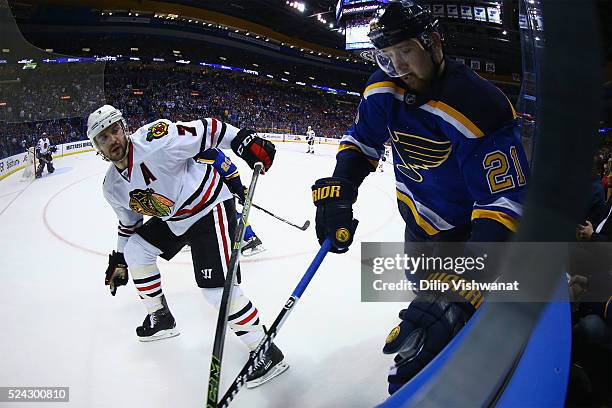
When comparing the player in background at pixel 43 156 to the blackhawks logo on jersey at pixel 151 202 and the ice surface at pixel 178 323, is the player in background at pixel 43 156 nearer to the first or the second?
the ice surface at pixel 178 323

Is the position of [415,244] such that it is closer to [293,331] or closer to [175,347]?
[293,331]

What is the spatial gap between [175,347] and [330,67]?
Result: 80.5ft

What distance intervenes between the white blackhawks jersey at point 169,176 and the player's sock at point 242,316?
0.40m

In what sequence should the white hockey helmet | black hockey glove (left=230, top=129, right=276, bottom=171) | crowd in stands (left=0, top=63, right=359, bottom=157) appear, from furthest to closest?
crowd in stands (left=0, top=63, right=359, bottom=157) → black hockey glove (left=230, top=129, right=276, bottom=171) → the white hockey helmet

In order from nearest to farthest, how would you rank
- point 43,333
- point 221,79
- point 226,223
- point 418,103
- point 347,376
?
point 418,103, point 347,376, point 226,223, point 43,333, point 221,79

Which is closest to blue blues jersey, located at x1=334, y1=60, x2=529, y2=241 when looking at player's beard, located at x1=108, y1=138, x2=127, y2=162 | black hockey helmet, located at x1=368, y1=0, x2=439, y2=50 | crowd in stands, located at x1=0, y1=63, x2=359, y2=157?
black hockey helmet, located at x1=368, y1=0, x2=439, y2=50

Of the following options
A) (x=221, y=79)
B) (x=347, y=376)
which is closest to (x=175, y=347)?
(x=347, y=376)

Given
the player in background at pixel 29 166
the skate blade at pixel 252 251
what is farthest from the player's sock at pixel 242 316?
the player in background at pixel 29 166

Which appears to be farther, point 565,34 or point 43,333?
point 43,333

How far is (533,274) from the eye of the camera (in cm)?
28

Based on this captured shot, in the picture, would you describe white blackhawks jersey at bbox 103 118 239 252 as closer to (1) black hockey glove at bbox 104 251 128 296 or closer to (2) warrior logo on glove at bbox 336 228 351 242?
(1) black hockey glove at bbox 104 251 128 296

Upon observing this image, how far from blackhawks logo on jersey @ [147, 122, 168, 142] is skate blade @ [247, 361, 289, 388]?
1299 mm

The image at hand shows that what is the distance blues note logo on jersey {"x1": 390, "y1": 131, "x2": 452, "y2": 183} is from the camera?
1.30 metres

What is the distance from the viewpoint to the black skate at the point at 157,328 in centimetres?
243
